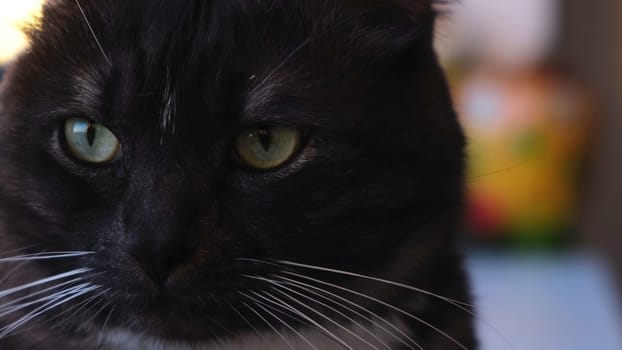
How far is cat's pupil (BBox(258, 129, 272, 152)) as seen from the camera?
2.13ft

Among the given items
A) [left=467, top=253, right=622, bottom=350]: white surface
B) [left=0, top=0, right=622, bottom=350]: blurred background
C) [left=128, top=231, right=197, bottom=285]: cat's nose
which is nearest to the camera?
[left=128, top=231, right=197, bottom=285]: cat's nose

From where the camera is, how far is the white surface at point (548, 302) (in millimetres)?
1376

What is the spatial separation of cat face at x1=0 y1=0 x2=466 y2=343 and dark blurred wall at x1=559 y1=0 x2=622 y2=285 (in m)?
1.61

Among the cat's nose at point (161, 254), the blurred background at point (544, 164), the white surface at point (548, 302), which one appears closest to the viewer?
the cat's nose at point (161, 254)

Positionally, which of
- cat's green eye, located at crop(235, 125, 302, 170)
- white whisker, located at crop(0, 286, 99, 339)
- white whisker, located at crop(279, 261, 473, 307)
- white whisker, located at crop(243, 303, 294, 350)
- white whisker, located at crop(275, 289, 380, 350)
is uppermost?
cat's green eye, located at crop(235, 125, 302, 170)

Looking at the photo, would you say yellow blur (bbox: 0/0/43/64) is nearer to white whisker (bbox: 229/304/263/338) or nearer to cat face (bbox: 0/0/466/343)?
cat face (bbox: 0/0/466/343)

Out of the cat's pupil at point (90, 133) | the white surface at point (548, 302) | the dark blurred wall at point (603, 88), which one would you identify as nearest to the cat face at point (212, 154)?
the cat's pupil at point (90, 133)

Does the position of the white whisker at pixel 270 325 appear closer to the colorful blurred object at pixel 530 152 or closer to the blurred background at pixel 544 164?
the blurred background at pixel 544 164

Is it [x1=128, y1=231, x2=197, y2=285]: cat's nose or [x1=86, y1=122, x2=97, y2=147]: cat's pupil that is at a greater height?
[x1=86, y1=122, x2=97, y2=147]: cat's pupil

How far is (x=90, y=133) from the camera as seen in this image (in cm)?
66

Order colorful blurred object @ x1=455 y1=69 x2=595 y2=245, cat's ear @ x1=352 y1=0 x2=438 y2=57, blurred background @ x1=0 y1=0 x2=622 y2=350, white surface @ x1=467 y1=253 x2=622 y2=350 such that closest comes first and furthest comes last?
cat's ear @ x1=352 y1=0 x2=438 y2=57, white surface @ x1=467 y1=253 x2=622 y2=350, blurred background @ x1=0 y1=0 x2=622 y2=350, colorful blurred object @ x1=455 y1=69 x2=595 y2=245

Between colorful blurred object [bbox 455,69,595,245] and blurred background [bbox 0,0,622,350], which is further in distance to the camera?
colorful blurred object [bbox 455,69,595,245]

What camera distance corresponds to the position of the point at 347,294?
71 centimetres

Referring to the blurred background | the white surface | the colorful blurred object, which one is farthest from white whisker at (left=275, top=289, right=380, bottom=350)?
the colorful blurred object
